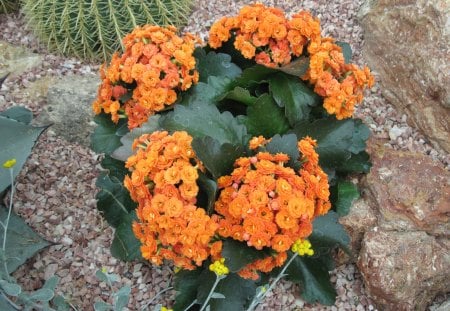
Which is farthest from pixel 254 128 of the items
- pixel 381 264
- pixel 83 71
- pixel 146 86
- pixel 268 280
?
pixel 83 71

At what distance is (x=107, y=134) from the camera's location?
8.05 feet

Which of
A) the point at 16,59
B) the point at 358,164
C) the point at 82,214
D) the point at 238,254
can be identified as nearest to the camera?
the point at 238,254

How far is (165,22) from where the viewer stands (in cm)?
334

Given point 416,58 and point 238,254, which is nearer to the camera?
point 238,254

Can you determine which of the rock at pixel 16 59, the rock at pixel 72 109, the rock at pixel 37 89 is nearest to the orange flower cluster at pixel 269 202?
the rock at pixel 72 109

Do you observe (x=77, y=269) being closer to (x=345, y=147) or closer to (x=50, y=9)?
(x=345, y=147)

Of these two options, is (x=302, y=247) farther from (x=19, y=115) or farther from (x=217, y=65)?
(x=19, y=115)

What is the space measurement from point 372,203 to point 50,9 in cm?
203

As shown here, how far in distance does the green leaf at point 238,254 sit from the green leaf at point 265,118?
58 cm

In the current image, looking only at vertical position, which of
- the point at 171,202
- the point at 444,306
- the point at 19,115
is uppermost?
the point at 171,202

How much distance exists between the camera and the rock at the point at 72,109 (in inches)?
117

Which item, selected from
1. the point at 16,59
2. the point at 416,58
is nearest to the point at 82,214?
the point at 16,59

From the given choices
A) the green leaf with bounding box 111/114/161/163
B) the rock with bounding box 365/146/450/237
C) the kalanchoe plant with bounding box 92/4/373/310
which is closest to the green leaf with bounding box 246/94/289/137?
the kalanchoe plant with bounding box 92/4/373/310

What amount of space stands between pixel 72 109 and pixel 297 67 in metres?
1.35
